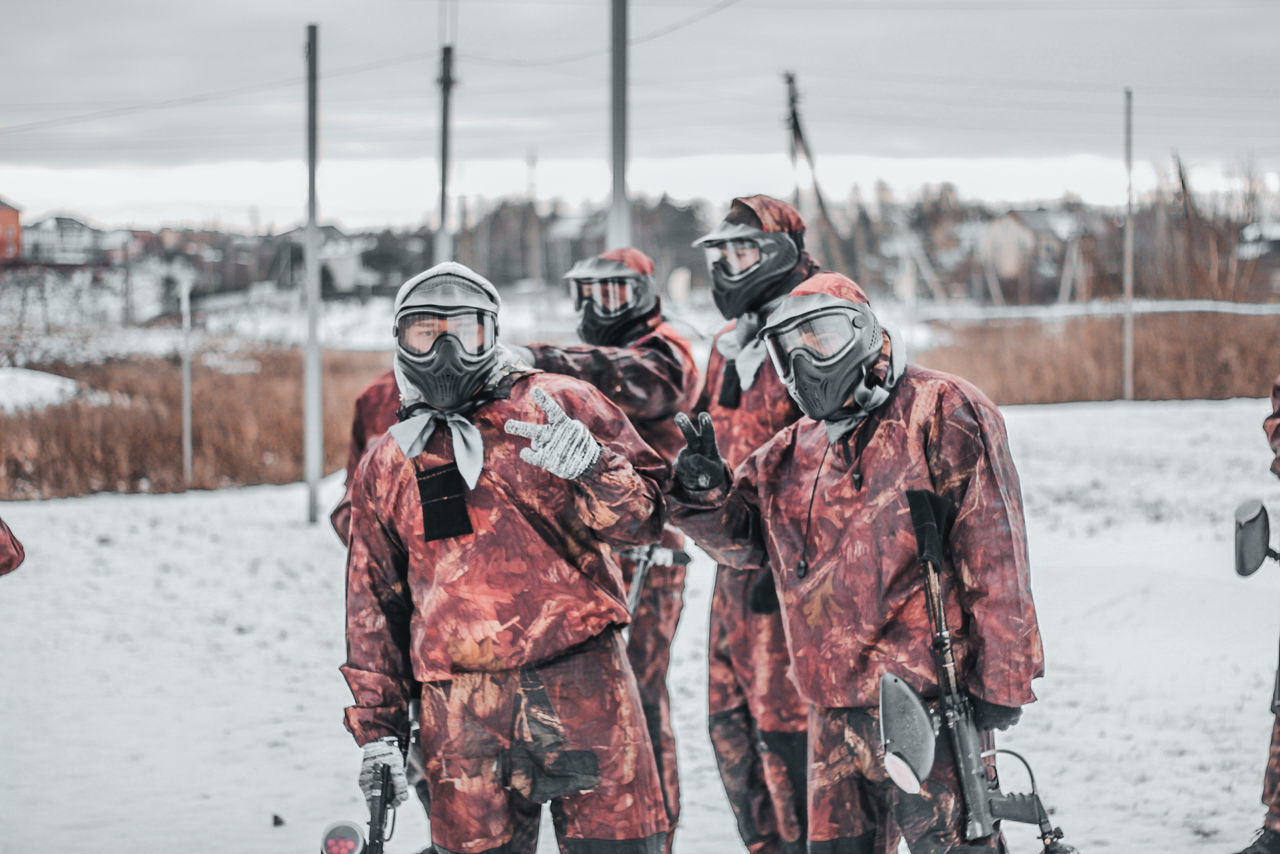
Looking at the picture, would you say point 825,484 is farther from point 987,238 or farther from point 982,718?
point 987,238

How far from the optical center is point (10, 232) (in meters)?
12.9

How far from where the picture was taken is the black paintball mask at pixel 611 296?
5203 millimetres

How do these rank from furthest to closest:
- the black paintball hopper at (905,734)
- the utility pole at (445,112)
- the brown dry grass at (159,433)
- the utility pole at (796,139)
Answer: the utility pole at (796,139), the utility pole at (445,112), the brown dry grass at (159,433), the black paintball hopper at (905,734)

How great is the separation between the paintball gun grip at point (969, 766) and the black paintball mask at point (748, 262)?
195cm

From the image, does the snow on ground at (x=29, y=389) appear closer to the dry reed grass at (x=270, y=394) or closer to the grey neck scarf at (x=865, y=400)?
the dry reed grass at (x=270, y=394)

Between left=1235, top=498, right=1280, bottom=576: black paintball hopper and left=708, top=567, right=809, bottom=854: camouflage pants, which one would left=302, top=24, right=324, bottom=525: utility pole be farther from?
left=1235, top=498, right=1280, bottom=576: black paintball hopper

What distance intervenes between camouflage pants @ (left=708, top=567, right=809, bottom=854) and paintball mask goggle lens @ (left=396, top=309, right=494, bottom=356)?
4.81ft

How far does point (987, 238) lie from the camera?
22703mm

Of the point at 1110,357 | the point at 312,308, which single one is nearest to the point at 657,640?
the point at 312,308

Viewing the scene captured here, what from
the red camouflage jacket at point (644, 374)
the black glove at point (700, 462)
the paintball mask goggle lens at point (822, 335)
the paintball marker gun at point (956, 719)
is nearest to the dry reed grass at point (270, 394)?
the red camouflage jacket at point (644, 374)

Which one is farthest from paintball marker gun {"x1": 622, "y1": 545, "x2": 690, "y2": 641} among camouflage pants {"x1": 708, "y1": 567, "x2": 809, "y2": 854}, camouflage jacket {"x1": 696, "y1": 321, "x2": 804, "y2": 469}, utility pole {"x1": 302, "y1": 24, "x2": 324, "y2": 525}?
utility pole {"x1": 302, "y1": 24, "x2": 324, "y2": 525}

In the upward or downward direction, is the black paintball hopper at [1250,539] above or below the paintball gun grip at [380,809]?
above

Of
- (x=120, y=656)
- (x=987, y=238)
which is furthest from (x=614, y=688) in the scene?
(x=987, y=238)

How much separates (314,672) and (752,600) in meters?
4.44
